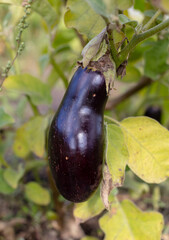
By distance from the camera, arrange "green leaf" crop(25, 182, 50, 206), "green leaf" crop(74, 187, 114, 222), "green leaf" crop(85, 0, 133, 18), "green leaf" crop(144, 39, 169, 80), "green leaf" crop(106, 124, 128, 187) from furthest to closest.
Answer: "green leaf" crop(25, 182, 50, 206) < "green leaf" crop(144, 39, 169, 80) < "green leaf" crop(74, 187, 114, 222) < "green leaf" crop(106, 124, 128, 187) < "green leaf" crop(85, 0, 133, 18)

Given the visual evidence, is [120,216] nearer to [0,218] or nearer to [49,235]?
[49,235]

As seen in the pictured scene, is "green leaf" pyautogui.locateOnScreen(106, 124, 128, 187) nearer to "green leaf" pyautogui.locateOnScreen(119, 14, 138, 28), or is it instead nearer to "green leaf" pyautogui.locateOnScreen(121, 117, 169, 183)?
"green leaf" pyautogui.locateOnScreen(121, 117, 169, 183)

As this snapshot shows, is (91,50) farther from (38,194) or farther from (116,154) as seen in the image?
(38,194)

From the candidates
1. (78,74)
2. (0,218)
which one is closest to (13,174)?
(0,218)

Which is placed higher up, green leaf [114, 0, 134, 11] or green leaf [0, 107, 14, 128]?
green leaf [114, 0, 134, 11]

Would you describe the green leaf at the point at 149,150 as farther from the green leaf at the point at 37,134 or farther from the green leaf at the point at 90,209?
the green leaf at the point at 37,134

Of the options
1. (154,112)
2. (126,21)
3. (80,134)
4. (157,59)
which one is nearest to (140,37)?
(126,21)

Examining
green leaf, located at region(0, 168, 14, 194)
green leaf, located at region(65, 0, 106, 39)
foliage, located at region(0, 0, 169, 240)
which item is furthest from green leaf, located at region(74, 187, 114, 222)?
green leaf, located at region(65, 0, 106, 39)
